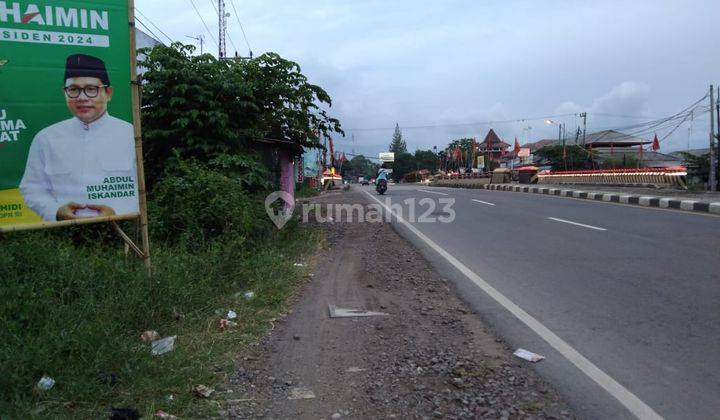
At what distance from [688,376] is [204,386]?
3220 millimetres

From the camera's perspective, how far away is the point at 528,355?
4.25 m

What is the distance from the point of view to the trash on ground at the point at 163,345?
13.4 ft

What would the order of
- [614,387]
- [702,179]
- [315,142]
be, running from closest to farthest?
[614,387] < [315,142] < [702,179]

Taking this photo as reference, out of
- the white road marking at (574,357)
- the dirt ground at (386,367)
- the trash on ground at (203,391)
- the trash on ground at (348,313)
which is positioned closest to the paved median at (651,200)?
the white road marking at (574,357)

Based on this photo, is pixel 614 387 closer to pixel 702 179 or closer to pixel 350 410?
pixel 350 410

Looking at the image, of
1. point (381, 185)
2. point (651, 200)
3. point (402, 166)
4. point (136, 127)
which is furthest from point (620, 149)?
point (136, 127)

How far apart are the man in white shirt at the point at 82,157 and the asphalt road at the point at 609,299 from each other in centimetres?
368

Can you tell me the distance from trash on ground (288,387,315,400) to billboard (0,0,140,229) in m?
2.61

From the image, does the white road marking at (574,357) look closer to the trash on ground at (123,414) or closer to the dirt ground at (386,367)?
the dirt ground at (386,367)

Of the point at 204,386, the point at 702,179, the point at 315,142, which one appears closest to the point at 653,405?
the point at 204,386

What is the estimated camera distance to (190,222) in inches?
284

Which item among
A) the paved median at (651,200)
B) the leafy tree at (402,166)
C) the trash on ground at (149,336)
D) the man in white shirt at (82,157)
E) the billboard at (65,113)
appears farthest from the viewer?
the leafy tree at (402,166)

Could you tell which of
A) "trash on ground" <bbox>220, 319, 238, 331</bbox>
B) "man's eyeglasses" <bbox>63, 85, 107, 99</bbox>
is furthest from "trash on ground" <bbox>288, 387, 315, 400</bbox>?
"man's eyeglasses" <bbox>63, 85, 107, 99</bbox>

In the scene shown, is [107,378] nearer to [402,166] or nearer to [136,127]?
[136,127]
